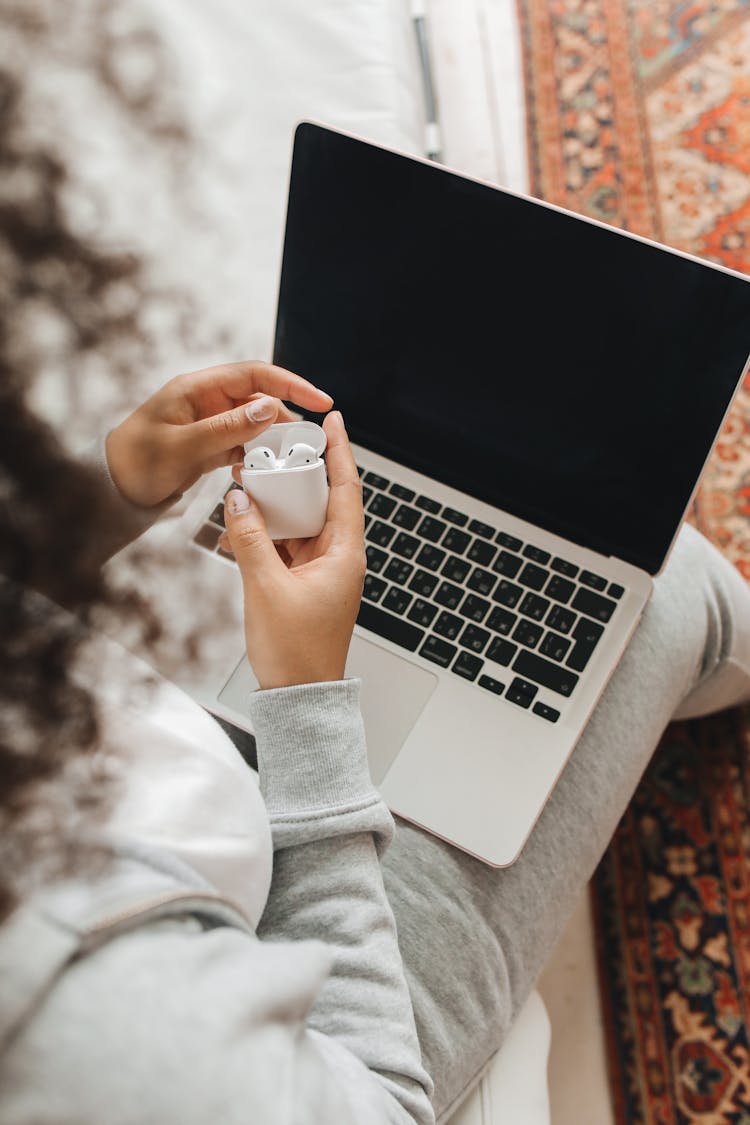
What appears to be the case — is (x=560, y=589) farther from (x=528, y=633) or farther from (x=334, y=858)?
(x=334, y=858)

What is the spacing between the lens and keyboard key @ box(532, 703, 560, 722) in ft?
2.21

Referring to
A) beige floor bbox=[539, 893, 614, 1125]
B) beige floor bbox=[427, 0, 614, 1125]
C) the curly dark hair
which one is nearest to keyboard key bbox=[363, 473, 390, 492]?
the curly dark hair

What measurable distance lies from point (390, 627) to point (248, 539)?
0.60 feet

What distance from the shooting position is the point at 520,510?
0.73m

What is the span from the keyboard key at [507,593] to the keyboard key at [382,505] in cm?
11

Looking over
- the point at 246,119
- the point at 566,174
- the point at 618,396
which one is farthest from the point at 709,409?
the point at 566,174

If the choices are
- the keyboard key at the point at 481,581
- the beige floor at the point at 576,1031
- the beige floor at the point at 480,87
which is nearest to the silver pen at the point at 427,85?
the beige floor at the point at 480,87

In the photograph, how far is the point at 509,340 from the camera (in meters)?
0.64

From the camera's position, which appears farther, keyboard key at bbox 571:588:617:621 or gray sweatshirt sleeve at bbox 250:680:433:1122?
keyboard key at bbox 571:588:617:621

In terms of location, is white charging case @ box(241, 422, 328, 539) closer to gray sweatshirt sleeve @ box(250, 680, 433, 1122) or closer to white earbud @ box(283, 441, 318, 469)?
white earbud @ box(283, 441, 318, 469)

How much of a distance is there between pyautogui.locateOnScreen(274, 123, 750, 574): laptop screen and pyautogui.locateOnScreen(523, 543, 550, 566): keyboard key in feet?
0.07

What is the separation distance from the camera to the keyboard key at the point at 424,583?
0.72m

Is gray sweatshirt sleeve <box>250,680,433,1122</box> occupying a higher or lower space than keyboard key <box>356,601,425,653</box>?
lower

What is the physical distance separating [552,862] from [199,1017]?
37 cm
